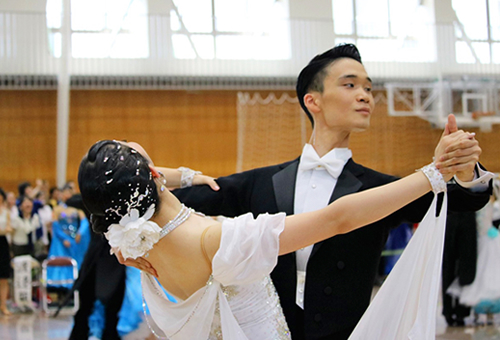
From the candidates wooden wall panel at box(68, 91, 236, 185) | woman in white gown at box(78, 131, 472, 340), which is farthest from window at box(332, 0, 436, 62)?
woman in white gown at box(78, 131, 472, 340)

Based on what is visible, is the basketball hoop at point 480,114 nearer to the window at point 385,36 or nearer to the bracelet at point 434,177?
the window at point 385,36

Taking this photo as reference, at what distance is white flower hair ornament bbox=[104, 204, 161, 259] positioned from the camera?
175cm

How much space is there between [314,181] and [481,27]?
12996mm

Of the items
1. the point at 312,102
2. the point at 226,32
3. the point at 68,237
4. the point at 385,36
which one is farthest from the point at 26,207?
the point at 385,36

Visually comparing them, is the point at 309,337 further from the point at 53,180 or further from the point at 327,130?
the point at 53,180

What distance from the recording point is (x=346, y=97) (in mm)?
2352

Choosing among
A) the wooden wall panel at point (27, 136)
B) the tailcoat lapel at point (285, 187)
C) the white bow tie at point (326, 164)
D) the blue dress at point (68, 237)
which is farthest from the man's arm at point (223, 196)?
the wooden wall panel at point (27, 136)

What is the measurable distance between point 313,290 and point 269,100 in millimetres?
10932

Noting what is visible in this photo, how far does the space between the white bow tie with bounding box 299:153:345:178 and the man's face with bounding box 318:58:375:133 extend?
14 centimetres

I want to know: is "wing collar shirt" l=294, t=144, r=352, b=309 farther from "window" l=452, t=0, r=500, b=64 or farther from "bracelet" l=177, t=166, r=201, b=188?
"window" l=452, t=0, r=500, b=64

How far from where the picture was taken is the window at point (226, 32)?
12.7 metres

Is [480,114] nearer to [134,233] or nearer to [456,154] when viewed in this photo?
[456,154]

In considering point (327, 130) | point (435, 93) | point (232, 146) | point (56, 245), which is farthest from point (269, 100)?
point (327, 130)

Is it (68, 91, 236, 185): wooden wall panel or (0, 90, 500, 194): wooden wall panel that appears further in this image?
(68, 91, 236, 185): wooden wall panel
